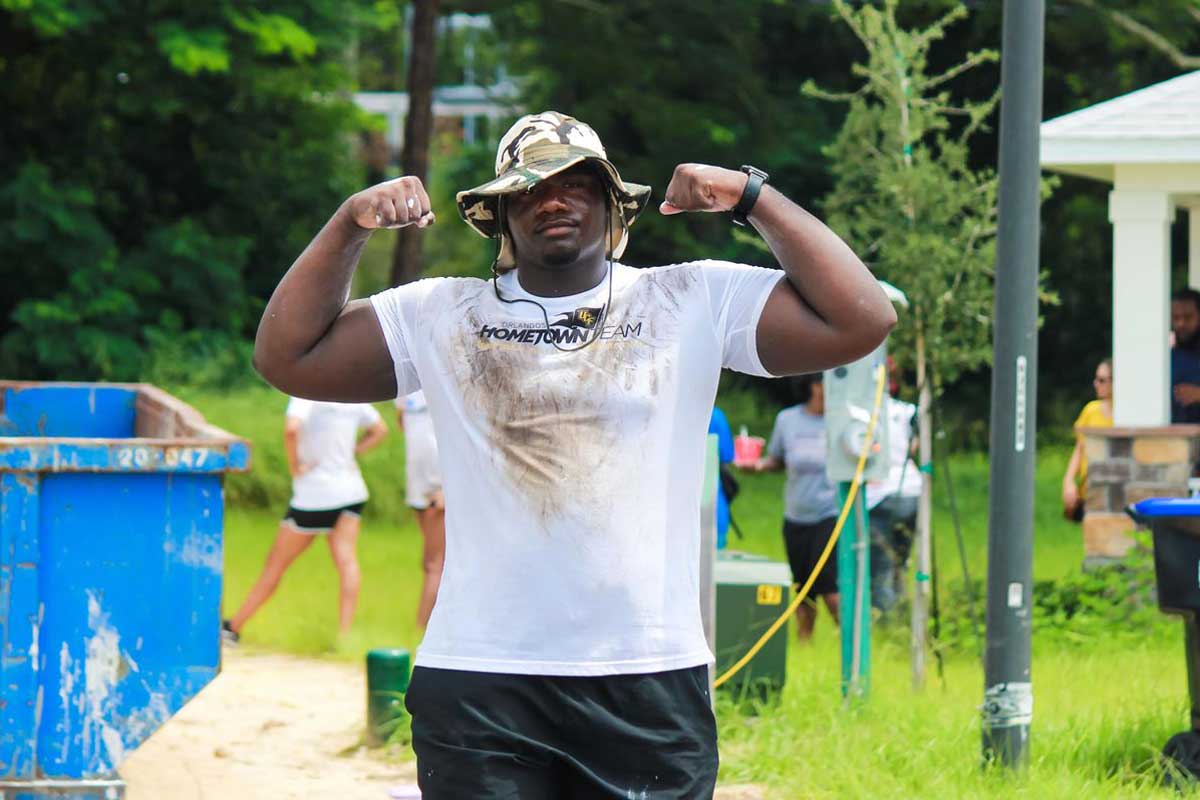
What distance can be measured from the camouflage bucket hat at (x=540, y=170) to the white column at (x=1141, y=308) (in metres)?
7.85

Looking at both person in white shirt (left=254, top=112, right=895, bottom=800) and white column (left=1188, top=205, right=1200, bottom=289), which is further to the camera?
white column (left=1188, top=205, right=1200, bottom=289)

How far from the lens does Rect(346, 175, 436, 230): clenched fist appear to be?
3299 millimetres

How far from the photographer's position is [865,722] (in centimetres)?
698

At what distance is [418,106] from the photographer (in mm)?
22219

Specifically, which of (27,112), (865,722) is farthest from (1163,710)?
(27,112)

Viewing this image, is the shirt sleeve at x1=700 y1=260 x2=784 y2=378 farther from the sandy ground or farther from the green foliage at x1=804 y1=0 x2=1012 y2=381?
the green foliage at x1=804 y1=0 x2=1012 y2=381

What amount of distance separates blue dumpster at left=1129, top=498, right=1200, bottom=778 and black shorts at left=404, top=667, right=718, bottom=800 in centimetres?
321

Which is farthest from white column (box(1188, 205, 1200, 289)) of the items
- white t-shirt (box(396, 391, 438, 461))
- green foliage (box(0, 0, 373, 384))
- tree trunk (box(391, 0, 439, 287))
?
green foliage (box(0, 0, 373, 384))

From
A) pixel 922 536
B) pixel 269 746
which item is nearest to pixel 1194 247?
pixel 922 536

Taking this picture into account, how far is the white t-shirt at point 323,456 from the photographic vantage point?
9617 mm

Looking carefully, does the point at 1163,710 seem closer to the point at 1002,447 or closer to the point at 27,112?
the point at 1002,447

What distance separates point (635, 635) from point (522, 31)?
23.8 meters

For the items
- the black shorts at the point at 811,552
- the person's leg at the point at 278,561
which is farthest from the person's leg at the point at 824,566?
the person's leg at the point at 278,561

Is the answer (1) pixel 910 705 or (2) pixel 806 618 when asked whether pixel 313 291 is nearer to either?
(1) pixel 910 705
